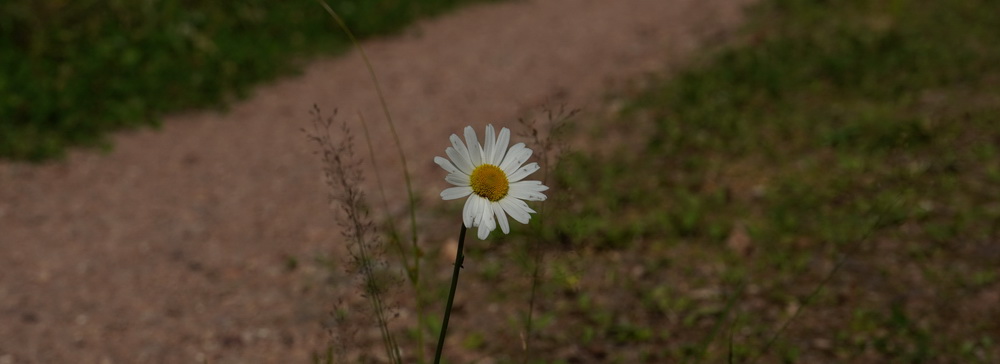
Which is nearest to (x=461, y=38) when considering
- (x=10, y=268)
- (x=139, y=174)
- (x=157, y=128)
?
(x=157, y=128)

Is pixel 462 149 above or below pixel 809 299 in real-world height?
above

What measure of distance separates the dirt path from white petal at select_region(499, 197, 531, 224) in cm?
213

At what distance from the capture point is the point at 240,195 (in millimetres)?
5402

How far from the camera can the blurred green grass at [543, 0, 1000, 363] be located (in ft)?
11.7

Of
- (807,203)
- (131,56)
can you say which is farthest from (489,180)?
(131,56)

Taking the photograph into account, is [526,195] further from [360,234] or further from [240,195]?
[240,195]

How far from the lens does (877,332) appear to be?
Result: 3516mm

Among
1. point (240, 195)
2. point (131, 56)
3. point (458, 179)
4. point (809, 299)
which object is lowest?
point (809, 299)

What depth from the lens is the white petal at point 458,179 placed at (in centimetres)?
168

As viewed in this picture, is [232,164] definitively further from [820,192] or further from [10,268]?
[820,192]

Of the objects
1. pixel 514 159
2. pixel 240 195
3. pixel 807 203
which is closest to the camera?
pixel 514 159

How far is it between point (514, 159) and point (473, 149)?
0.10m

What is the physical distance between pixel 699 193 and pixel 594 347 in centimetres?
179

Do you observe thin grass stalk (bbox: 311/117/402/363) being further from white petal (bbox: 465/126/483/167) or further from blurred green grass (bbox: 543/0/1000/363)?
blurred green grass (bbox: 543/0/1000/363)
